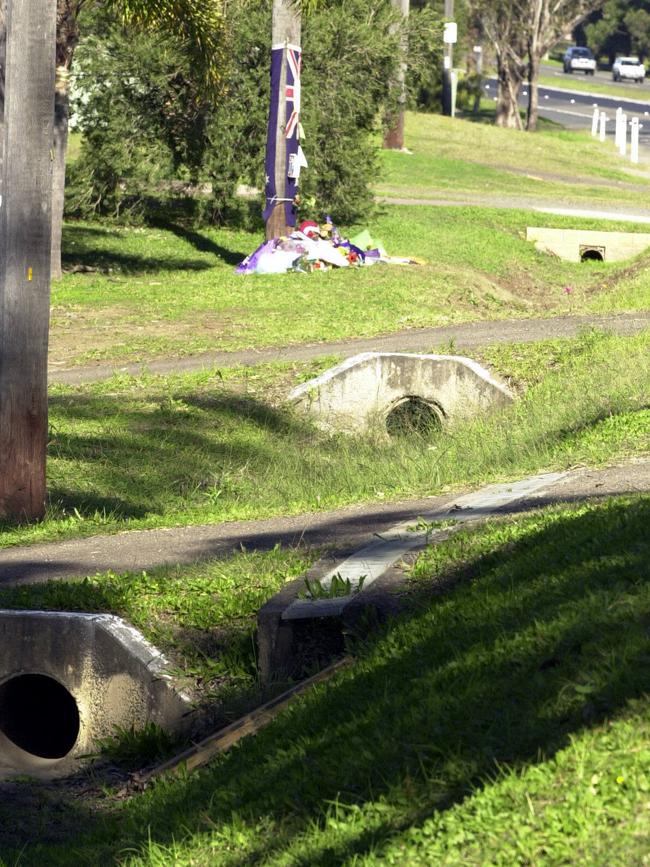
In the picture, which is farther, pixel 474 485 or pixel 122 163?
pixel 122 163

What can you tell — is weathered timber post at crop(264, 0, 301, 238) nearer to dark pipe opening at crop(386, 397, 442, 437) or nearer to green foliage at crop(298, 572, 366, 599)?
dark pipe opening at crop(386, 397, 442, 437)

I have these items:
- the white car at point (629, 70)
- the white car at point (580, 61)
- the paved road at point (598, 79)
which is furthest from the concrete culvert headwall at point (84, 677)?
the white car at point (580, 61)

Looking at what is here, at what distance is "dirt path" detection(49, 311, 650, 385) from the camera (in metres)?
15.3

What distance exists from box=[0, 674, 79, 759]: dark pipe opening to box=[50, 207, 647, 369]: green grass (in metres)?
8.44

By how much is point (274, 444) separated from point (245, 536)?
4171 mm

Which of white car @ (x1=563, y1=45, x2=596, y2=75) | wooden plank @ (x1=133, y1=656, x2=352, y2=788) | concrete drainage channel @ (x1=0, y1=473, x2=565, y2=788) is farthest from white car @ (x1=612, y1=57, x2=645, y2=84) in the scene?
wooden plank @ (x1=133, y1=656, x2=352, y2=788)

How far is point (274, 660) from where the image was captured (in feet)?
21.3

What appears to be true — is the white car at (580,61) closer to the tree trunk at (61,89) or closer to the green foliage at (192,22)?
the tree trunk at (61,89)

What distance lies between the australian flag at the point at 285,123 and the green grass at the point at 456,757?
54.7 feet

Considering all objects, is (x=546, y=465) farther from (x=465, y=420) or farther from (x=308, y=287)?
(x=308, y=287)

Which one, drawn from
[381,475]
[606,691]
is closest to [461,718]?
[606,691]

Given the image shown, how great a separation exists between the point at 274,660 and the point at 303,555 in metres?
1.30

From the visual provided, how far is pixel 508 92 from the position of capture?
49.9 meters

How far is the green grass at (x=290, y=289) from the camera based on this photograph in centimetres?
1714
